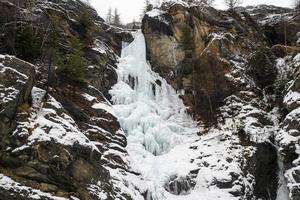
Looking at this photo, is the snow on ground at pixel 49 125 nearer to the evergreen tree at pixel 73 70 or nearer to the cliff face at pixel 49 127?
the cliff face at pixel 49 127

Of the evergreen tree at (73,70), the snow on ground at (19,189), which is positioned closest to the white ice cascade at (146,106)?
the evergreen tree at (73,70)

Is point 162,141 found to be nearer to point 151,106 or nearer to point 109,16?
point 151,106

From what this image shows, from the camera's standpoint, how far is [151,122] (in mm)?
25906

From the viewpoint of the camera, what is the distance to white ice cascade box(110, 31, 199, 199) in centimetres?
2339

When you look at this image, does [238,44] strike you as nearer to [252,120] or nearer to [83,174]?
[252,120]

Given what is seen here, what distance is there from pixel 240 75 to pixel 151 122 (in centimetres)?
740

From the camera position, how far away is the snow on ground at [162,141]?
22.5 metres

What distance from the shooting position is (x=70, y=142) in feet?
60.6

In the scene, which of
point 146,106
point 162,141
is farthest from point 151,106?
point 162,141

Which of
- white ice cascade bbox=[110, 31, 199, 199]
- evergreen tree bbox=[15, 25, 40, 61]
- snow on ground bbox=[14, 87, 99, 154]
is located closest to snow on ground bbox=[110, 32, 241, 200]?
white ice cascade bbox=[110, 31, 199, 199]

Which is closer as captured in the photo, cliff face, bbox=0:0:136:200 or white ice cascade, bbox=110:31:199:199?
cliff face, bbox=0:0:136:200

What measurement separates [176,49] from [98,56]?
612 centimetres

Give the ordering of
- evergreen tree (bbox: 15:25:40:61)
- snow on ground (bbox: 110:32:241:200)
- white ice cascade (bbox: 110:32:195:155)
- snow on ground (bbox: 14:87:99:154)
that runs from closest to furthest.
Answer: snow on ground (bbox: 14:87:99:154) → snow on ground (bbox: 110:32:241:200) → evergreen tree (bbox: 15:25:40:61) → white ice cascade (bbox: 110:32:195:155)

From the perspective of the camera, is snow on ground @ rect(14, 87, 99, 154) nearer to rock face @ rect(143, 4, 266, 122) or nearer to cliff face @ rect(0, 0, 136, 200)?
cliff face @ rect(0, 0, 136, 200)
